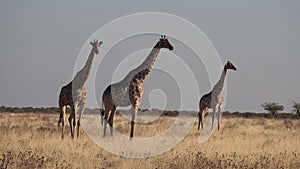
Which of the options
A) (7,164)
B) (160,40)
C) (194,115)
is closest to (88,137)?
(160,40)

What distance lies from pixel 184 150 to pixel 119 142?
2013 millimetres

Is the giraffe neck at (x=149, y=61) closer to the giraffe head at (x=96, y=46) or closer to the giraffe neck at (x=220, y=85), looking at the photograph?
the giraffe head at (x=96, y=46)

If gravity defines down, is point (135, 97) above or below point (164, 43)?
below

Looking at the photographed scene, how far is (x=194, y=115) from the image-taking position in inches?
1479

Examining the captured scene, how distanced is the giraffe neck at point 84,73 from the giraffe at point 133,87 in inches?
41.4

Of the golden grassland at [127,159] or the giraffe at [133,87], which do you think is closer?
the golden grassland at [127,159]

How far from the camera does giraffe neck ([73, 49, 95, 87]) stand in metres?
16.7

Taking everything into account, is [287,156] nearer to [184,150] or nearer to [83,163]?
[184,150]

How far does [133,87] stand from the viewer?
1644 cm

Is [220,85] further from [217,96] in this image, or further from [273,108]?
[273,108]

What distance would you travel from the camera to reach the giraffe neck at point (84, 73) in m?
16.7

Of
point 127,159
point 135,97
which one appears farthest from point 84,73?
point 127,159

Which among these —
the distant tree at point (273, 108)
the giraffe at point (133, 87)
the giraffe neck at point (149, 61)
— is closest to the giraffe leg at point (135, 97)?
the giraffe at point (133, 87)

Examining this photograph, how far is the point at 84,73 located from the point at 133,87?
165cm
